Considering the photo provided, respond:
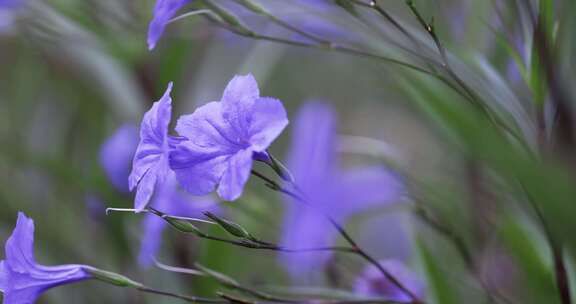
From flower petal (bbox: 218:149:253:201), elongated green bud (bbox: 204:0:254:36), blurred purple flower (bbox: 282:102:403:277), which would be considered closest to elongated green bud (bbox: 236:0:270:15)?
elongated green bud (bbox: 204:0:254:36)

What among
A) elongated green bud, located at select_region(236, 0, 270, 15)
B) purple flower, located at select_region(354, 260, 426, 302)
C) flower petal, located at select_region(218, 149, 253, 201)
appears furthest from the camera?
purple flower, located at select_region(354, 260, 426, 302)

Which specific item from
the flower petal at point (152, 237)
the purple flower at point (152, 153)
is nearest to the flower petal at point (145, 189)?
the purple flower at point (152, 153)

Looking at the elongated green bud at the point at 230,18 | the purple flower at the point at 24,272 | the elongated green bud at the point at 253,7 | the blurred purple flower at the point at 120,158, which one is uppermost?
the elongated green bud at the point at 253,7

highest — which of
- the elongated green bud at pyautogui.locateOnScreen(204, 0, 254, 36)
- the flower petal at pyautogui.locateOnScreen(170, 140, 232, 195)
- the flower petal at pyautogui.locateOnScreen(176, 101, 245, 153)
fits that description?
the elongated green bud at pyautogui.locateOnScreen(204, 0, 254, 36)

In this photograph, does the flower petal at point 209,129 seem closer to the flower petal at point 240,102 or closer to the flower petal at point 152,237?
the flower petal at point 240,102

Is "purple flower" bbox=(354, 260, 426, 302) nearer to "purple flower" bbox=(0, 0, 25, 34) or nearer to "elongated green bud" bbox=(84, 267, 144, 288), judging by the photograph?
"elongated green bud" bbox=(84, 267, 144, 288)

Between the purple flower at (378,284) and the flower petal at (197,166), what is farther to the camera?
the purple flower at (378,284)

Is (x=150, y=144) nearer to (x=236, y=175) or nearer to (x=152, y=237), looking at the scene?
(x=236, y=175)
